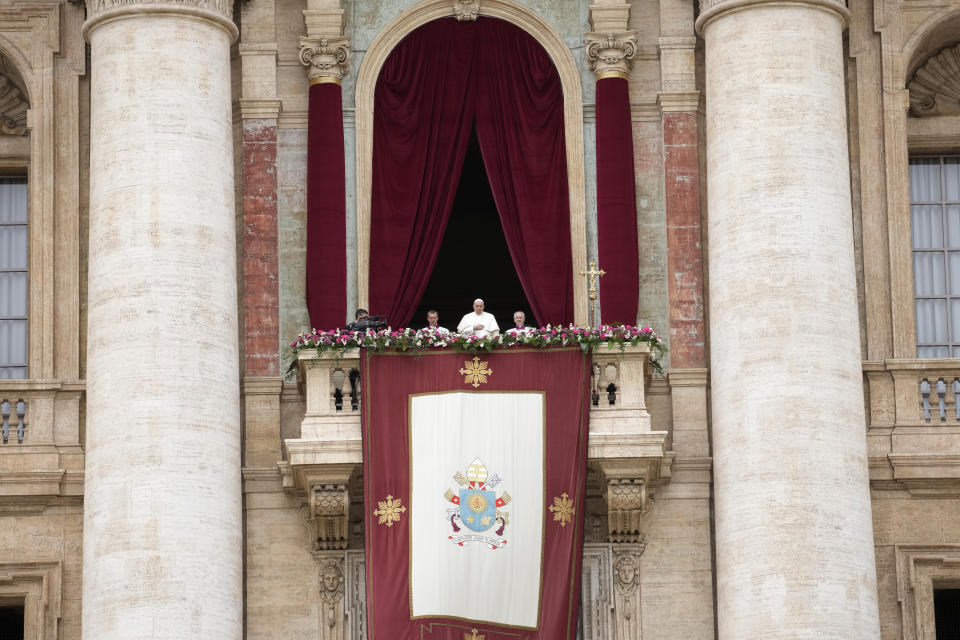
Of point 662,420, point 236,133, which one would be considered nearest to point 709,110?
point 662,420

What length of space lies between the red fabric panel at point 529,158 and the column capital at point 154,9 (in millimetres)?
3593

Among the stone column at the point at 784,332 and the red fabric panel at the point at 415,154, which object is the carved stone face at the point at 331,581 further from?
the stone column at the point at 784,332

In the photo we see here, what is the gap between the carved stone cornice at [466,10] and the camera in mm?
32312

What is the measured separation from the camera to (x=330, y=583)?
29.8 metres

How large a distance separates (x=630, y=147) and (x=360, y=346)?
179 inches

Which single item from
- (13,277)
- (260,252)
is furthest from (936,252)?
(13,277)

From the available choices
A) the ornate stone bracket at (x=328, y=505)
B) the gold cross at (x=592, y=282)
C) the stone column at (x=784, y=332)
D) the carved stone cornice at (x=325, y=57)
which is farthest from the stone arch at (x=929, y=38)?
the ornate stone bracket at (x=328, y=505)

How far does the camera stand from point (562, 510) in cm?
2903

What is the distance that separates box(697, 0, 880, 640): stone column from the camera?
28.4 meters

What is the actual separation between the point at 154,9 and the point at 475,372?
5.87m

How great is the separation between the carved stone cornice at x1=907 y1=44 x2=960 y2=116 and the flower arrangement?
19.0 feet

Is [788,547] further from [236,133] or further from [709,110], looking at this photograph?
[236,133]

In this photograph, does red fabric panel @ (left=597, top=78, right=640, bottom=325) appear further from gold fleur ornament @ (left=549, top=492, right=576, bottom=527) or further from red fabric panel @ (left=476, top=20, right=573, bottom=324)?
gold fleur ornament @ (left=549, top=492, right=576, bottom=527)

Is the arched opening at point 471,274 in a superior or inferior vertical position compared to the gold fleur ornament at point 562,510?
superior
